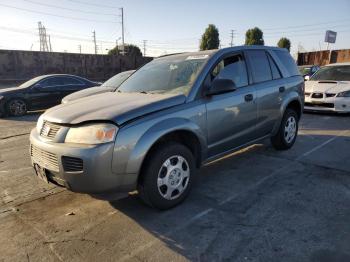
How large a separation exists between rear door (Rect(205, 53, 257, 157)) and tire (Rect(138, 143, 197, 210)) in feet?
1.71

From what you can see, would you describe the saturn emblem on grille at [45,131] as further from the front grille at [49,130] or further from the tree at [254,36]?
the tree at [254,36]

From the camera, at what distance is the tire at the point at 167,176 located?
11.7 ft

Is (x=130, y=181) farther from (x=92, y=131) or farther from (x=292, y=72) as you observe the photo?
(x=292, y=72)

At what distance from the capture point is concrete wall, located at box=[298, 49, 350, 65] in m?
26.3

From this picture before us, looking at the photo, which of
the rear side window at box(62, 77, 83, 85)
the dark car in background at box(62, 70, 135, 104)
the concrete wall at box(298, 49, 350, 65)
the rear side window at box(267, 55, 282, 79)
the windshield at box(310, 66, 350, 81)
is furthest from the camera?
the concrete wall at box(298, 49, 350, 65)

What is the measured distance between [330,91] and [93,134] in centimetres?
811

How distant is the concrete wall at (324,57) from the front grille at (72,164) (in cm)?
2686

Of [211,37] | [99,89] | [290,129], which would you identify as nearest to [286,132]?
[290,129]

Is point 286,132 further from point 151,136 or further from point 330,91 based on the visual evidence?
point 330,91

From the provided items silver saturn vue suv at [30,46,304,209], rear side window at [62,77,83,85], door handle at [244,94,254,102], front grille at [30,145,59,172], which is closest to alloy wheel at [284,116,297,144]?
silver saturn vue suv at [30,46,304,209]

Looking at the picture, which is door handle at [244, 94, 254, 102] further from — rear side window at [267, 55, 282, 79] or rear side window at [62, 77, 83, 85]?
rear side window at [62, 77, 83, 85]

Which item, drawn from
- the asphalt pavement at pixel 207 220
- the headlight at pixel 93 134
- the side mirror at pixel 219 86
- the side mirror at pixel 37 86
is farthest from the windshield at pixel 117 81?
the headlight at pixel 93 134

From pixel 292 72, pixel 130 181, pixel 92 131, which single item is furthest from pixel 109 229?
pixel 292 72

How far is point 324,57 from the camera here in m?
28.3
